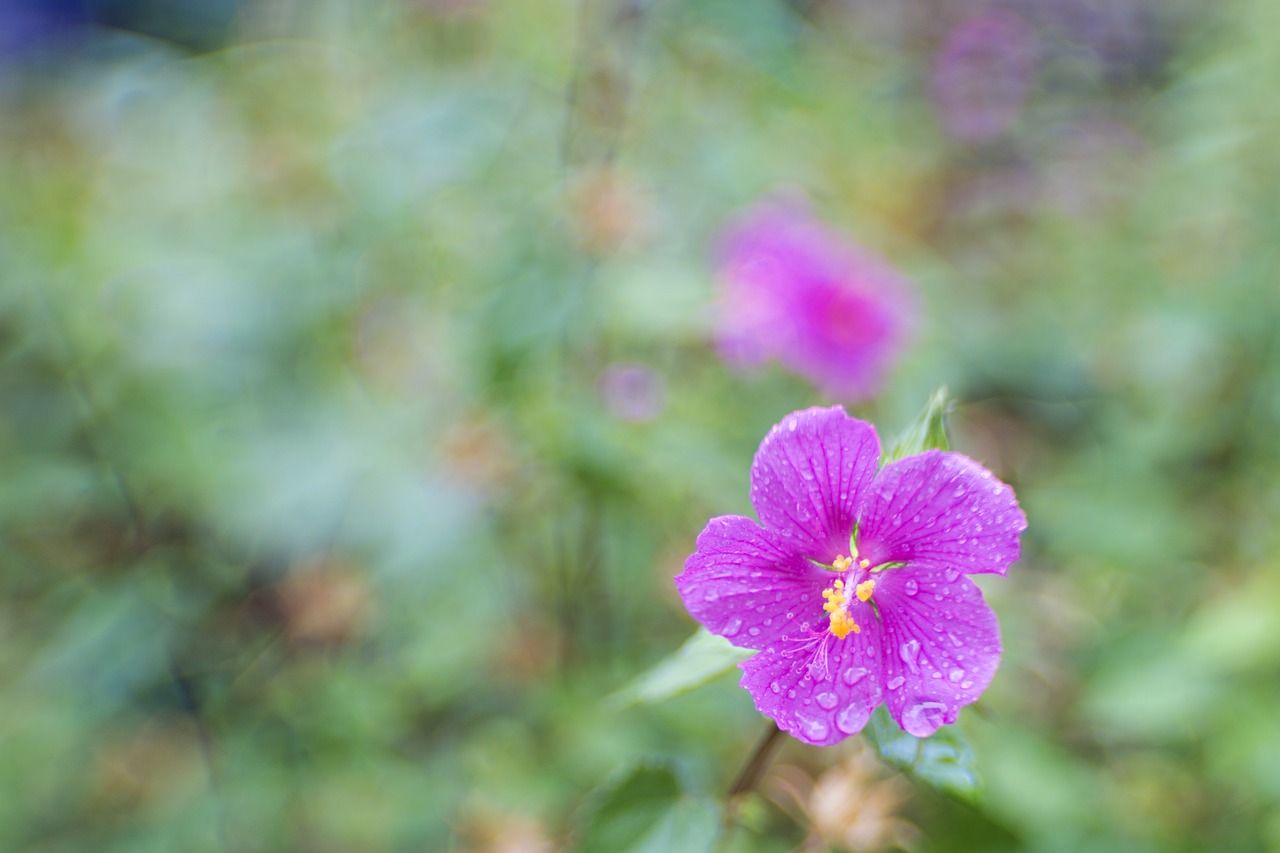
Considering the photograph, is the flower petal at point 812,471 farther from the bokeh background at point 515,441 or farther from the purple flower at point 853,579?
the bokeh background at point 515,441

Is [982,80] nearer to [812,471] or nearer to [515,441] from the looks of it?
[515,441]

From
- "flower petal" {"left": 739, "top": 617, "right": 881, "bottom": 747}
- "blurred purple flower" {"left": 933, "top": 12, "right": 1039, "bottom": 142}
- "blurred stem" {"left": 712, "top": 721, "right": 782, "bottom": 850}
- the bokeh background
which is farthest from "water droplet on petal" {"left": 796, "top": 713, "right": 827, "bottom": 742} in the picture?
"blurred purple flower" {"left": 933, "top": 12, "right": 1039, "bottom": 142}

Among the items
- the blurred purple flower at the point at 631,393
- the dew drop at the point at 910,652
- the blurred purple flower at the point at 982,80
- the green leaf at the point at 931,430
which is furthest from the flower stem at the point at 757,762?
the blurred purple flower at the point at 982,80

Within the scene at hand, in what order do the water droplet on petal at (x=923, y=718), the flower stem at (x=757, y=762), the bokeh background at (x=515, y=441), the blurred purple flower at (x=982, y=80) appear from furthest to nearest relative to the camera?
the blurred purple flower at (x=982, y=80) < the bokeh background at (x=515, y=441) < the flower stem at (x=757, y=762) < the water droplet on petal at (x=923, y=718)

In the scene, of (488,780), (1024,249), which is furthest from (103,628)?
(1024,249)

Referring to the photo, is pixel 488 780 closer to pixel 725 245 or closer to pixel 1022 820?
pixel 1022 820

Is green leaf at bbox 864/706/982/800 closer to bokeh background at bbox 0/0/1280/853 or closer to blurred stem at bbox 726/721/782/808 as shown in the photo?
blurred stem at bbox 726/721/782/808
